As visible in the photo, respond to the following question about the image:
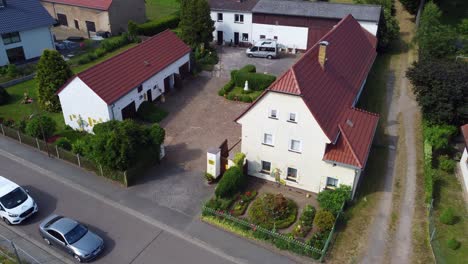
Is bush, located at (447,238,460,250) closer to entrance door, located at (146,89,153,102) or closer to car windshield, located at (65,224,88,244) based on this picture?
car windshield, located at (65,224,88,244)

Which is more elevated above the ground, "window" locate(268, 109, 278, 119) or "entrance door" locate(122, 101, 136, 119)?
"window" locate(268, 109, 278, 119)

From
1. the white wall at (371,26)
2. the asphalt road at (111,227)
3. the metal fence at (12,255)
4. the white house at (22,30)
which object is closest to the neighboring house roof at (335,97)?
the asphalt road at (111,227)

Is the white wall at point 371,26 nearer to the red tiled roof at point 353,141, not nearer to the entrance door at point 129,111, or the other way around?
the red tiled roof at point 353,141

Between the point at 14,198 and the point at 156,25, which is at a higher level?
the point at 156,25

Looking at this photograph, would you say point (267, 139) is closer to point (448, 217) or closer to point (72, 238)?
point (448, 217)

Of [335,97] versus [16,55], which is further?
Answer: [16,55]

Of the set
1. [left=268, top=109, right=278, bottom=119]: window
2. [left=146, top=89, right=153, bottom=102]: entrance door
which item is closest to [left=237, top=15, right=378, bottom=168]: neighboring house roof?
[left=268, top=109, right=278, bottom=119]: window

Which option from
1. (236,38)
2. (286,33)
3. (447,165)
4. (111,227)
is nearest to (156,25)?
(236,38)
